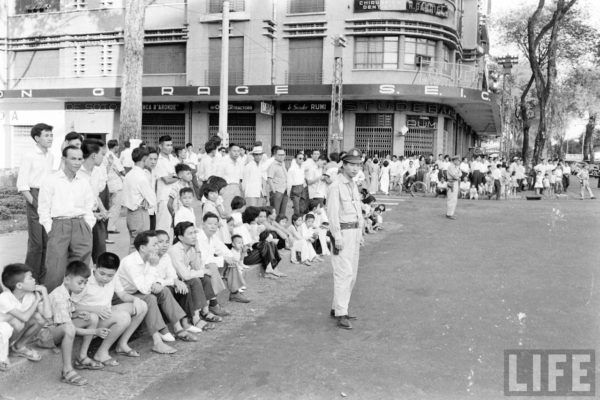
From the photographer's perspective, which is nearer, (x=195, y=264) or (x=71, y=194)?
(x=71, y=194)

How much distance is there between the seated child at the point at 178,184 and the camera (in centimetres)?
805

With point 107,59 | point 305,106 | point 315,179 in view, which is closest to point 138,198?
point 315,179

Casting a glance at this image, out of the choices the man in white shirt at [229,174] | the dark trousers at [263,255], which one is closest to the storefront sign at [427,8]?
the man in white shirt at [229,174]

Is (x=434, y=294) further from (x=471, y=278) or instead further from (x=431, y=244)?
(x=431, y=244)

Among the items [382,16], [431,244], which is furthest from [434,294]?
[382,16]

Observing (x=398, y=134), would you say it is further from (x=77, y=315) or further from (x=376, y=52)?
(x=77, y=315)

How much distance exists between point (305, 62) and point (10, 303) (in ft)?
83.1

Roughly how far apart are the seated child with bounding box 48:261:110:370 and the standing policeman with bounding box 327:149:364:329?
2484 millimetres

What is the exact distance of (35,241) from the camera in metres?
6.34

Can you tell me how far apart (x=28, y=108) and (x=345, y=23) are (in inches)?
730

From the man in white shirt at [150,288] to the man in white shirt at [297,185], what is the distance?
7.52 meters

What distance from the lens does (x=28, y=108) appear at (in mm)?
33469

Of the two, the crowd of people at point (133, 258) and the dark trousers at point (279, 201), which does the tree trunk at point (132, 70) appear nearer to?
the dark trousers at point (279, 201)

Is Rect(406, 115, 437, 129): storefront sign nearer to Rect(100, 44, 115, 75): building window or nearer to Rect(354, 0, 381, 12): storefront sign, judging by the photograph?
Rect(354, 0, 381, 12): storefront sign
